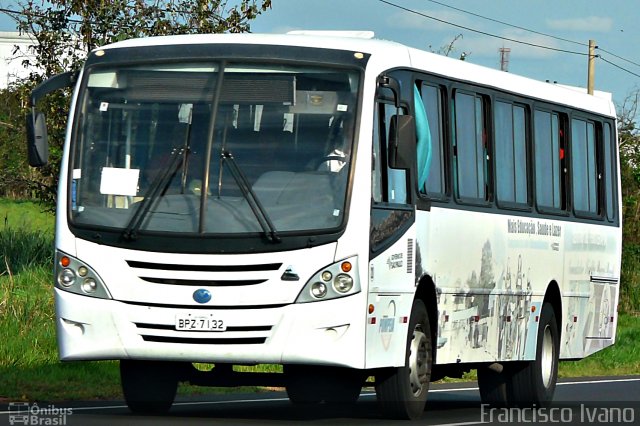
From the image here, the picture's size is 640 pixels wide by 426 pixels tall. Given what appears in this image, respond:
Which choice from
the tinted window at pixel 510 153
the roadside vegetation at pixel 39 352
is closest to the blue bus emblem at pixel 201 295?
the roadside vegetation at pixel 39 352

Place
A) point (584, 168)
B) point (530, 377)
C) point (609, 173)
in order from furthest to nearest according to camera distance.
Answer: point (609, 173) → point (584, 168) → point (530, 377)

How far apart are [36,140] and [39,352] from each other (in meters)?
6.96

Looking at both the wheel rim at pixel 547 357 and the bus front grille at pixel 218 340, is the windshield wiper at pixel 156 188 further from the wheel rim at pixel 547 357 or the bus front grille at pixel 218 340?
the wheel rim at pixel 547 357

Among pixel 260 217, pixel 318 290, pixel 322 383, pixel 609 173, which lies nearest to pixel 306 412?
pixel 322 383

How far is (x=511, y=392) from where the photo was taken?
59.8ft

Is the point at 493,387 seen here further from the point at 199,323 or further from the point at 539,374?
the point at 199,323

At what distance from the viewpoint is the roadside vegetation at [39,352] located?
1791cm

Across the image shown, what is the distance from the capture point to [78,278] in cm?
1328

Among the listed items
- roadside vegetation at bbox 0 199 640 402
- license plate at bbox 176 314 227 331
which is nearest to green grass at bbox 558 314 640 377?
roadside vegetation at bbox 0 199 640 402

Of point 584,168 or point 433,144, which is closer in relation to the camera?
point 433,144

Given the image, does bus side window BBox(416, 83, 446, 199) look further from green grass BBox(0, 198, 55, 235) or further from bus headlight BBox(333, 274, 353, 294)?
green grass BBox(0, 198, 55, 235)

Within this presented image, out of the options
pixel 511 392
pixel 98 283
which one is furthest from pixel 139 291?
pixel 511 392

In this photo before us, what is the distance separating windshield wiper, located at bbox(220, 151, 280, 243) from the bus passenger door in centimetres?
77

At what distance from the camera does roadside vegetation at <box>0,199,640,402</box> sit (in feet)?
58.7
